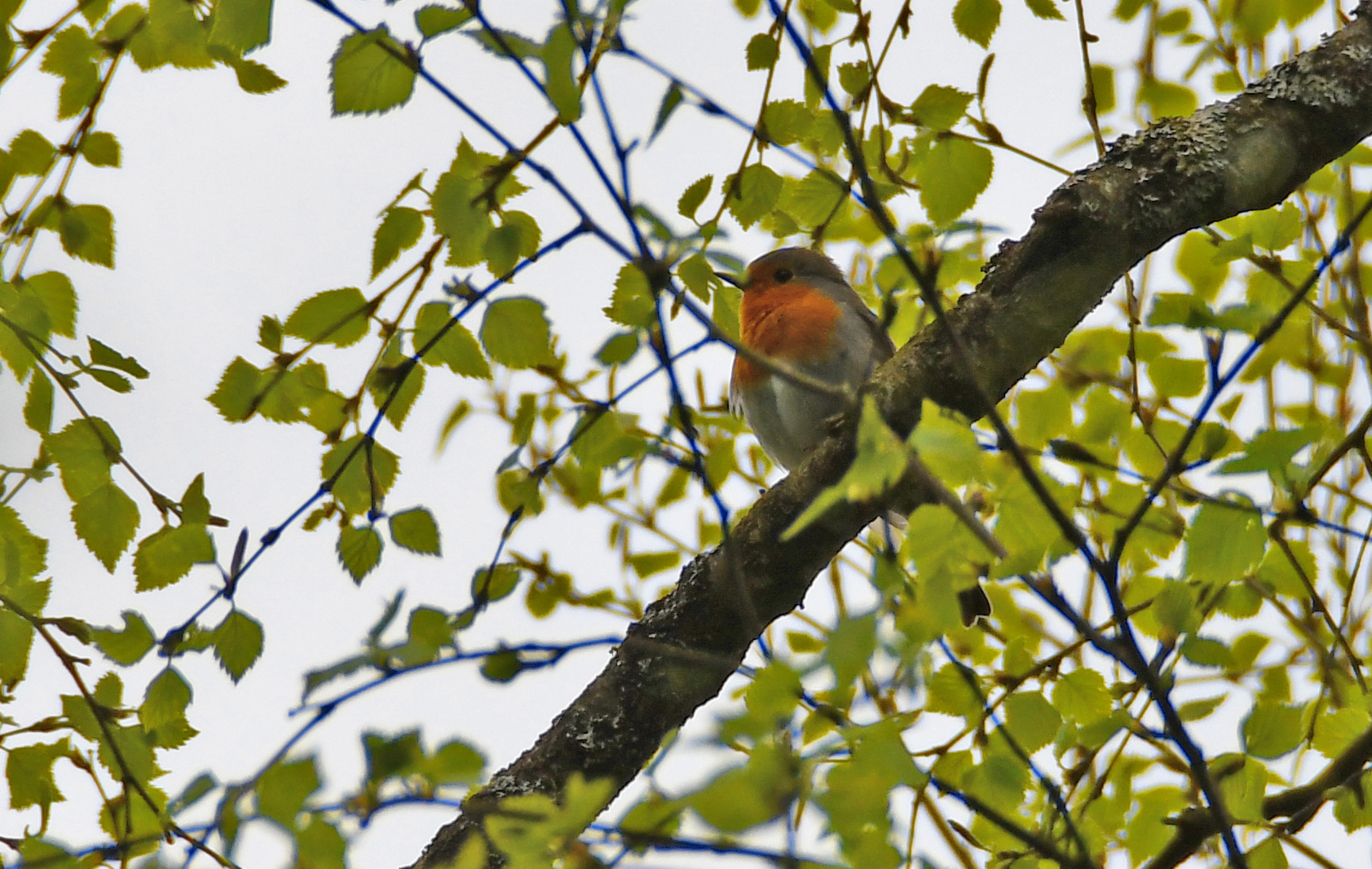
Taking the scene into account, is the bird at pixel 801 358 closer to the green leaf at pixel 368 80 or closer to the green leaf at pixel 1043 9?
the green leaf at pixel 1043 9

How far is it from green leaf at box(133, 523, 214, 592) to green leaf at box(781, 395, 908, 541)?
141 centimetres

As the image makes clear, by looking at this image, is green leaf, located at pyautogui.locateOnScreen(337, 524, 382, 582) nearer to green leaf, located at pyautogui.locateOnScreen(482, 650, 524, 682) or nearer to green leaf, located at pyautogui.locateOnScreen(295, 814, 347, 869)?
green leaf, located at pyautogui.locateOnScreen(482, 650, 524, 682)

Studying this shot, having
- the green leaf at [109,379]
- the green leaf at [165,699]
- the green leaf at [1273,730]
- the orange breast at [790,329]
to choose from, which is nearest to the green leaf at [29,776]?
the green leaf at [165,699]

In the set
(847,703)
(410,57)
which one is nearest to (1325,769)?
(847,703)

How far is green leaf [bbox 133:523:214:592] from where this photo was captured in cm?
225

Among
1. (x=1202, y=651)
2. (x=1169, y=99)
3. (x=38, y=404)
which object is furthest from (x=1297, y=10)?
(x=38, y=404)

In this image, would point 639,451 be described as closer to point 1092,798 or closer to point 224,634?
point 224,634

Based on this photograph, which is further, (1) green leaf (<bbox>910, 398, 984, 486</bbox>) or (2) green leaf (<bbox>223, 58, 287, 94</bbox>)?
(2) green leaf (<bbox>223, 58, 287, 94</bbox>)

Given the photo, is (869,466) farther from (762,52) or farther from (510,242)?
(762,52)

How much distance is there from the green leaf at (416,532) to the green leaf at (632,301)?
523 mm

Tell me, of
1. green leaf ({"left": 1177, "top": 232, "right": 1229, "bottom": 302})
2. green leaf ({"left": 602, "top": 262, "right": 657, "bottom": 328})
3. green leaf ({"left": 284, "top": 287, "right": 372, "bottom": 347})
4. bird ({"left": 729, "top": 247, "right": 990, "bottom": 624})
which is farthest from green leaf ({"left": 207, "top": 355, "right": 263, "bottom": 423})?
green leaf ({"left": 1177, "top": 232, "right": 1229, "bottom": 302})

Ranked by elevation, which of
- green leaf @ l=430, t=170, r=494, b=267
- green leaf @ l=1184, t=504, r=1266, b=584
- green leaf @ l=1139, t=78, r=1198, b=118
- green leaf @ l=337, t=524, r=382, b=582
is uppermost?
green leaf @ l=1139, t=78, r=1198, b=118

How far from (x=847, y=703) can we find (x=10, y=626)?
5.17 feet

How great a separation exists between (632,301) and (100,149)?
1.30 metres
